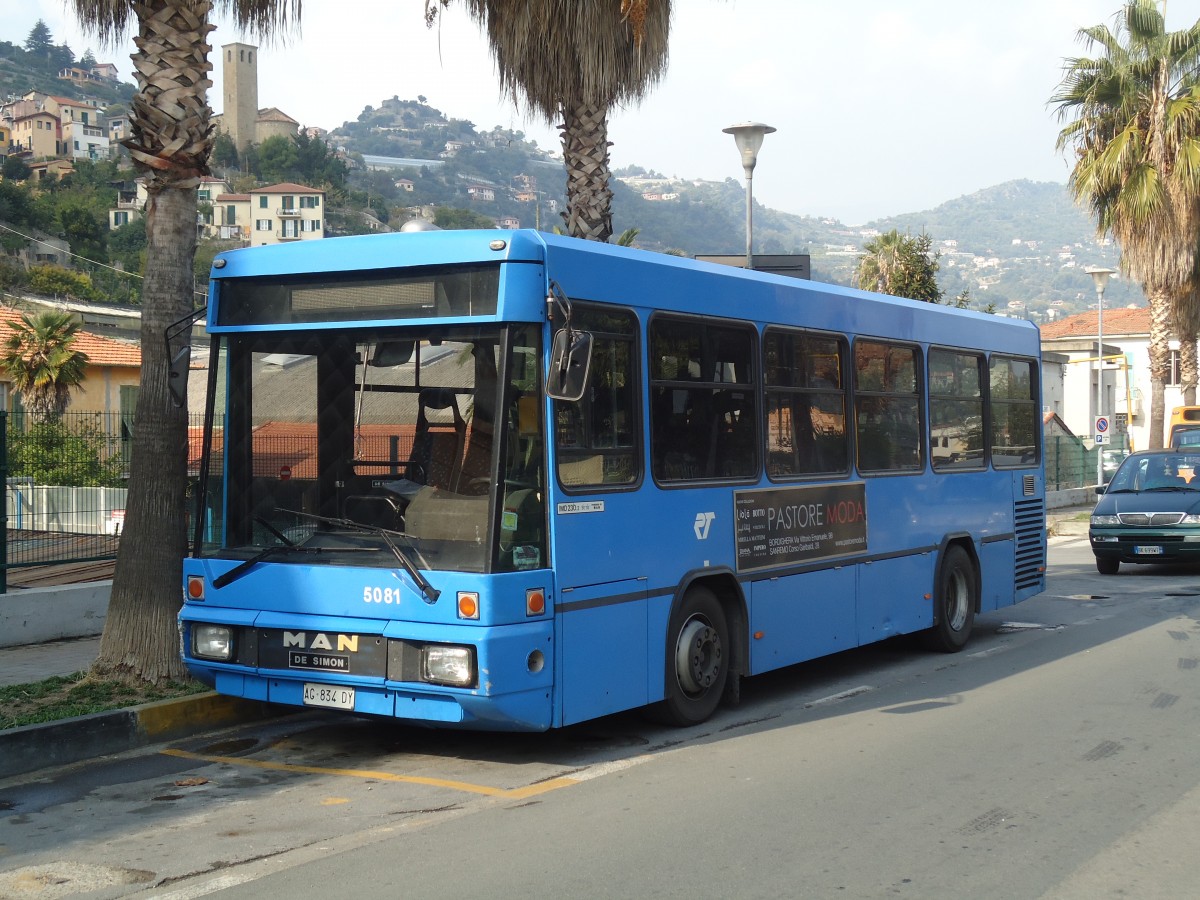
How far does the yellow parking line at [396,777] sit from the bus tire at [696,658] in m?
1.24

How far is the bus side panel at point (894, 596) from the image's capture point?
10.6m

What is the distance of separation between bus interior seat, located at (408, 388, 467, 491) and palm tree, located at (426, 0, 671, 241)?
7352 mm

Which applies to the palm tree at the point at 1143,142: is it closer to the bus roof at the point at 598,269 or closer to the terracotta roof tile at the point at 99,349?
the bus roof at the point at 598,269

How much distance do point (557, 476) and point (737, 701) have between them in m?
2.79

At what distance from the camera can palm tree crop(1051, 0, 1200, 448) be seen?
27.4m

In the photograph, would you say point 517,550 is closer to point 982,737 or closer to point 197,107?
point 982,737

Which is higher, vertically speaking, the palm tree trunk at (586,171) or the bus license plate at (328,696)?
the palm tree trunk at (586,171)

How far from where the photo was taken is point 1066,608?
15336 millimetres

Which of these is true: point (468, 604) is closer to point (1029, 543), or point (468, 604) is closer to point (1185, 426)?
point (1029, 543)

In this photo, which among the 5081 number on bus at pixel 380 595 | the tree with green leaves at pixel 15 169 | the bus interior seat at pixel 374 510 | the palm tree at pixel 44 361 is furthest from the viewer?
the tree with green leaves at pixel 15 169

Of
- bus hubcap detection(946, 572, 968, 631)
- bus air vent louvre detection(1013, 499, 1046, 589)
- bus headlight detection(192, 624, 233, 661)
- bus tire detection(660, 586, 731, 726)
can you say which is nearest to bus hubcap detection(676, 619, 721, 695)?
bus tire detection(660, 586, 731, 726)

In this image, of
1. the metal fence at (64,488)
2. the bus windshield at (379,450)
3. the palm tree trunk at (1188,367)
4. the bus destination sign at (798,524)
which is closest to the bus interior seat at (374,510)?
the bus windshield at (379,450)

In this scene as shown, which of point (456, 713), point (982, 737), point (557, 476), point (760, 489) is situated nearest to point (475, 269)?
point (557, 476)

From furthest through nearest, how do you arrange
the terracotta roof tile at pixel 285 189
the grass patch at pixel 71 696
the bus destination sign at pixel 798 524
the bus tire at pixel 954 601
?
the terracotta roof tile at pixel 285 189 → the bus tire at pixel 954 601 → the bus destination sign at pixel 798 524 → the grass patch at pixel 71 696
